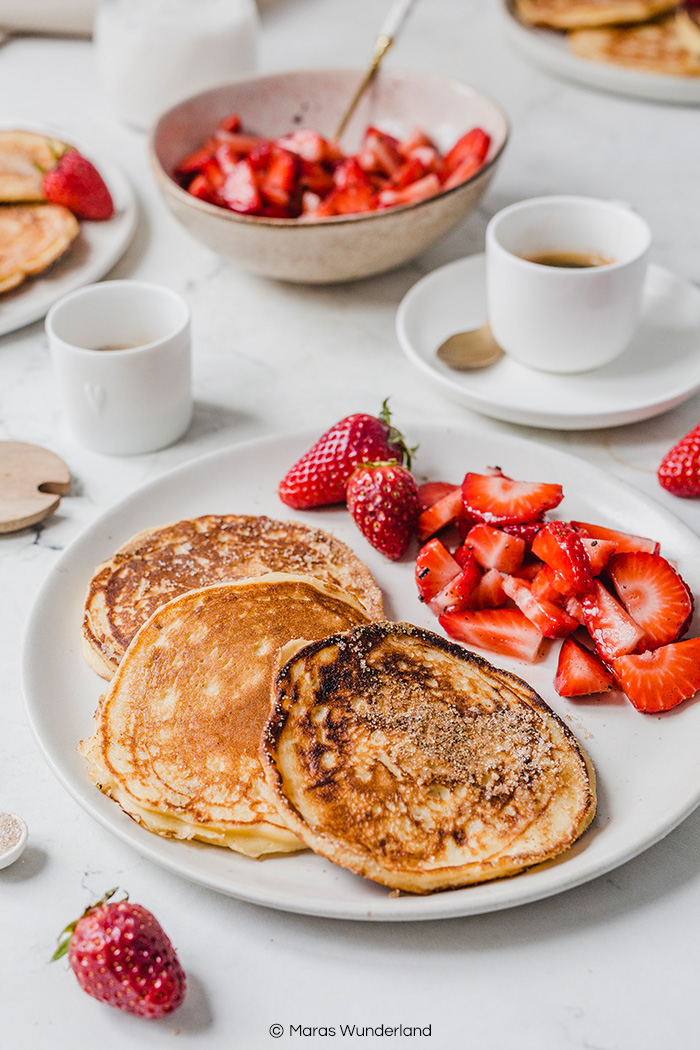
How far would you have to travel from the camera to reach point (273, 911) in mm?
1104

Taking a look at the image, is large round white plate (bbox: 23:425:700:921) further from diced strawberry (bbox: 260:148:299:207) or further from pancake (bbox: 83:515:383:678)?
diced strawberry (bbox: 260:148:299:207)

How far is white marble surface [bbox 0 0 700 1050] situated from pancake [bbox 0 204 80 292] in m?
0.14

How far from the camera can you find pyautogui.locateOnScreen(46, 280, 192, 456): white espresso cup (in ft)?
5.55

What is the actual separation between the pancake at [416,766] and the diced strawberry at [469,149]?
1.36 metres

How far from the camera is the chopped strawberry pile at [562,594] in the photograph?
130 centimetres

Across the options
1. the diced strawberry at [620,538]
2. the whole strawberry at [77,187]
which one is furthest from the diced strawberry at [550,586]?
the whole strawberry at [77,187]

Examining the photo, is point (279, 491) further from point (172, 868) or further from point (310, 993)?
point (310, 993)

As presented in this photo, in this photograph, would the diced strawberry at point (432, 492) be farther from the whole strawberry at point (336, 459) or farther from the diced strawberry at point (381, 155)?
the diced strawberry at point (381, 155)

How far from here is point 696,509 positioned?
1.68 meters

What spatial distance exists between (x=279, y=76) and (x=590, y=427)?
1338mm

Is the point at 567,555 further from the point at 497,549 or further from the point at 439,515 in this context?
the point at 439,515

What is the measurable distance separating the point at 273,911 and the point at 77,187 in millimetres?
1812

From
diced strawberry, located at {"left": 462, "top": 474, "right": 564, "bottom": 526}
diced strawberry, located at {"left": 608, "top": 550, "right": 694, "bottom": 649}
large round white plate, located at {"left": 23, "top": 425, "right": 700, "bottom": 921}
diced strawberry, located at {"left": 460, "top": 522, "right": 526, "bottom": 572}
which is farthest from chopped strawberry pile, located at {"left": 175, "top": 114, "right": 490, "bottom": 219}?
diced strawberry, located at {"left": 608, "top": 550, "right": 694, "bottom": 649}

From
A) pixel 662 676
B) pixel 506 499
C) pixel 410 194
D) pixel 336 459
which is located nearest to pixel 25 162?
pixel 410 194
